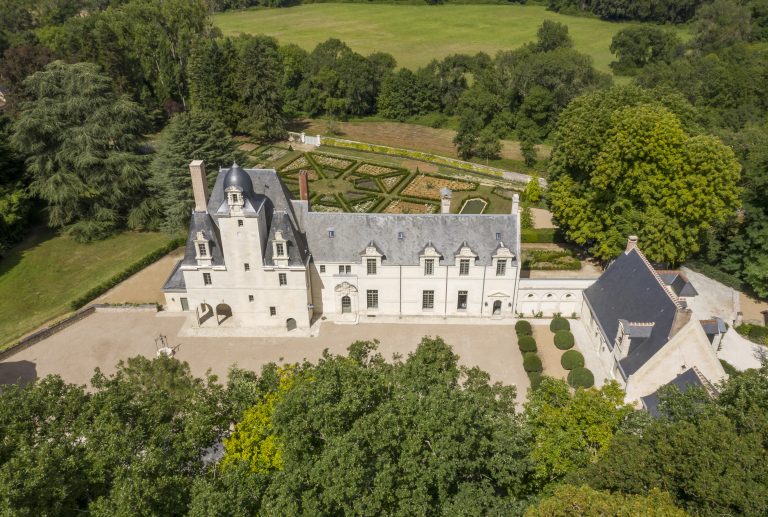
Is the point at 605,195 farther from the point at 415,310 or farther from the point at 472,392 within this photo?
the point at 472,392

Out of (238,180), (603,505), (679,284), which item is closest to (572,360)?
(679,284)

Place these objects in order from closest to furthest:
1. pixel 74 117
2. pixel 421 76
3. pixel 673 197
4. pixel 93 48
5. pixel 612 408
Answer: pixel 612 408 → pixel 673 197 → pixel 74 117 → pixel 93 48 → pixel 421 76

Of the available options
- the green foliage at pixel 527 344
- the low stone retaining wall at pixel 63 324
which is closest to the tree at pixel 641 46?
the green foliage at pixel 527 344

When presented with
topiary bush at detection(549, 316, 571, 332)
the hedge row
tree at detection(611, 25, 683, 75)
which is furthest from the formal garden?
tree at detection(611, 25, 683, 75)

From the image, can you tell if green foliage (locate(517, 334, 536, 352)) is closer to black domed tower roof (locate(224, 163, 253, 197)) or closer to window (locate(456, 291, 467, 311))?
window (locate(456, 291, 467, 311))

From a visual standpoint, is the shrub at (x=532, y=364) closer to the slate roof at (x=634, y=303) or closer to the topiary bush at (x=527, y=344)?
the topiary bush at (x=527, y=344)

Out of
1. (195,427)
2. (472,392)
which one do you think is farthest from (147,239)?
(472,392)
